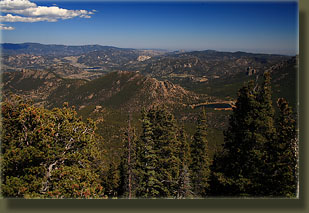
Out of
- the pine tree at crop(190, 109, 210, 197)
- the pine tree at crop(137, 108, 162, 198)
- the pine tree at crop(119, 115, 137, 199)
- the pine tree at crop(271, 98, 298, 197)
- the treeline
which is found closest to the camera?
the treeline

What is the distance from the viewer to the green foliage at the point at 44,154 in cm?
994

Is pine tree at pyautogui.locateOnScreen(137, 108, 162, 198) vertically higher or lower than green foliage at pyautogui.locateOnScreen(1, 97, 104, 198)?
lower

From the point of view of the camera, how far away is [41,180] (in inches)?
404

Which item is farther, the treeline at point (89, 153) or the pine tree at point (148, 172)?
the pine tree at point (148, 172)

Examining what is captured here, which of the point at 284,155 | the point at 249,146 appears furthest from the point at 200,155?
the point at 284,155

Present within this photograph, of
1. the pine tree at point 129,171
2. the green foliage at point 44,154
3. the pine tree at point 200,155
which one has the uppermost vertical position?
the green foliage at point 44,154

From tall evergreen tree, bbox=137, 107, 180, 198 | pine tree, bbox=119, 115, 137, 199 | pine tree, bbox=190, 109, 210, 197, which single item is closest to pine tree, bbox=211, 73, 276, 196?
tall evergreen tree, bbox=137, 107, 180, 198

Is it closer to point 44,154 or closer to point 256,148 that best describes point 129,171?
point 44,154

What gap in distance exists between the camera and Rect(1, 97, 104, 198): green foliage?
994 centimetres

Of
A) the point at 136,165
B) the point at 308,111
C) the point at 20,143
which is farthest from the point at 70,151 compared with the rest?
the point at 308,111

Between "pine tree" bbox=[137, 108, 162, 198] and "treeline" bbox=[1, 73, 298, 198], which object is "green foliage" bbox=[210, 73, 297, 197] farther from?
"pine tree" bbox=[137, 108, 162, 198]

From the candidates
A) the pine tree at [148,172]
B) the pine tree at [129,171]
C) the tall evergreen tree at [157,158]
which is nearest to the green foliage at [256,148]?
the tall evergreen tree at [157,158]

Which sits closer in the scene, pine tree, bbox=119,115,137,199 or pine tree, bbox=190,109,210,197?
pine tree, bbox=119,115,137,199

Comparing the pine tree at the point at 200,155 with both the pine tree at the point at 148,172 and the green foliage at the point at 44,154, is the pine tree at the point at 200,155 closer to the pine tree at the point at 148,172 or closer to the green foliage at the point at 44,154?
the pine tree at the point at 148,172
